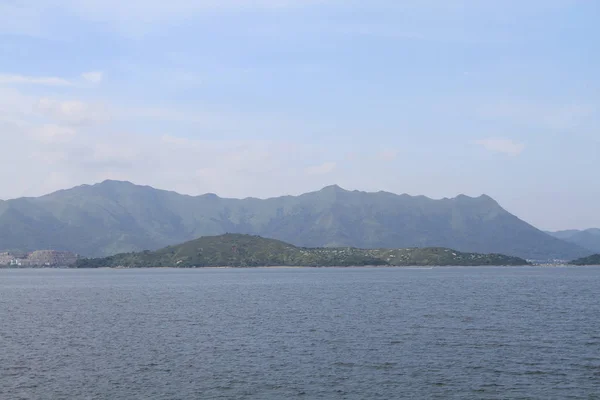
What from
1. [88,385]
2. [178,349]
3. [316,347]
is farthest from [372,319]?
[88,385]

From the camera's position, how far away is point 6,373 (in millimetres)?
61312

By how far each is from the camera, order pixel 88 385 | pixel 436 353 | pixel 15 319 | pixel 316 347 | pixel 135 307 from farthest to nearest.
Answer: pixel 135 307 → pixel 15 319 → pixel 316 347 → pixel 436 353 → pixel 88 385

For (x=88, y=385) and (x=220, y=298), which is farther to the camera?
(x=220, y=298)

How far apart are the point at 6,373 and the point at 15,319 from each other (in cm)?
5456

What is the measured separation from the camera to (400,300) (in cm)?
14388

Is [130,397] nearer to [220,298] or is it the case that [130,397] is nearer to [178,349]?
[178,349]

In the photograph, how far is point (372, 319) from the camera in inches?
4114

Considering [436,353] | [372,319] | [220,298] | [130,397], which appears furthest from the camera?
[220,298]

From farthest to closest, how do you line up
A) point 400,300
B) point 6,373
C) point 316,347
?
point 400,300 → point 316,347 → point 6,373

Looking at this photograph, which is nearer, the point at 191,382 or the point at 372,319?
the point at 191,382

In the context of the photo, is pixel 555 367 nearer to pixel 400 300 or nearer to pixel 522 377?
pixel 522 377

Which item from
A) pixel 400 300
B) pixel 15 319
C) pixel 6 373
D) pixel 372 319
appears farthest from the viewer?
pixel 400 300

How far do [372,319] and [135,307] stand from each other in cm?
5421

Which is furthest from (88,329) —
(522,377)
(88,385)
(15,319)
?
(522,377)
